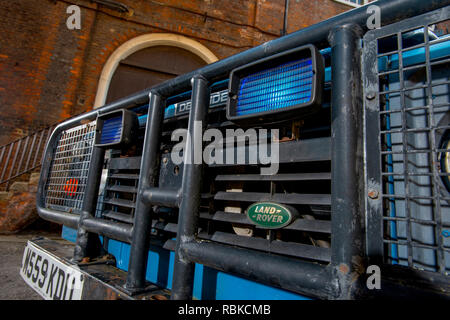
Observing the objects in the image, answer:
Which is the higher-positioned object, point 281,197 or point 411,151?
point 411,151

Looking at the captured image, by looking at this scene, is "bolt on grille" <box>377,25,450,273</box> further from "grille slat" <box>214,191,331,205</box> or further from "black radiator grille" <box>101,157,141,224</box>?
"black radiator grille" <box>101,157,141,224</box>

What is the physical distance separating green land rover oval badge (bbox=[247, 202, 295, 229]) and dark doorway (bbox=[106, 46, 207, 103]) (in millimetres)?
7218

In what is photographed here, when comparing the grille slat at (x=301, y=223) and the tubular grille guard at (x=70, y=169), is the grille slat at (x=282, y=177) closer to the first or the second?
the grille slat at (x=301, y=223)

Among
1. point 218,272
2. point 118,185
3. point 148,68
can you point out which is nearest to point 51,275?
point 118,185

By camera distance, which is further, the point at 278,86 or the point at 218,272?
the point at 218,272

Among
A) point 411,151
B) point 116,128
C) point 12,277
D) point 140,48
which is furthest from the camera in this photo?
point 140,48

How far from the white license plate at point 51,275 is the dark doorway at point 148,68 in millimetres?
6300

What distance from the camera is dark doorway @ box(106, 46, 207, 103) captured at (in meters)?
7.42

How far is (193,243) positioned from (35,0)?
8335 millimetres

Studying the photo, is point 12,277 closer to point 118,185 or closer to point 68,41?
point 118,185

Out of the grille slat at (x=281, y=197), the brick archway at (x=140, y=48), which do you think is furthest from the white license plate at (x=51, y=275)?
the brick archway at (x=140, y=48)

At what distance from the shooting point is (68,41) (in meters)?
6.72

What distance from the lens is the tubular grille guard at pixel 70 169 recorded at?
1916 millimetres

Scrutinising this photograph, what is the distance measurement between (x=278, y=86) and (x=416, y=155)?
18.9 inches
